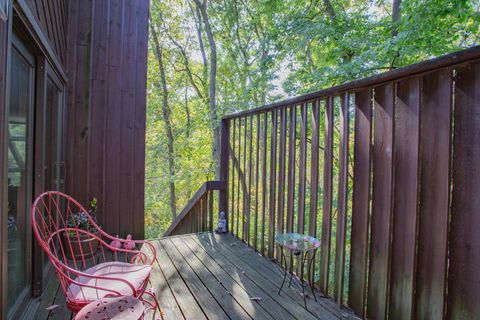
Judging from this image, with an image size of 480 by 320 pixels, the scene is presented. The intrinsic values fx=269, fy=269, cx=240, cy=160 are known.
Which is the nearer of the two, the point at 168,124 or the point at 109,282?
the point at 109,282

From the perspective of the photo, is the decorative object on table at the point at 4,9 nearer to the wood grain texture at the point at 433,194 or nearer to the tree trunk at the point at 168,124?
the wood grain texture at the point at 433,194

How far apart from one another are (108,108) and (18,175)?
1643 mm

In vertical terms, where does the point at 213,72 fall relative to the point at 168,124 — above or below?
above

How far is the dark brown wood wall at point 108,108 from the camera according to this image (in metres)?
2.97

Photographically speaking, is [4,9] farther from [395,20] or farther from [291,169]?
[395,20]

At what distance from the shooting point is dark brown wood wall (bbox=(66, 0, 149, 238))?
2.97 meters

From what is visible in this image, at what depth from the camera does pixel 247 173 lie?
126 inches

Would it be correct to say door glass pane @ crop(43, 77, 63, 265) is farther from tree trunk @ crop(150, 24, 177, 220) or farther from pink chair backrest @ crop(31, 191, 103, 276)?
tree trunk @ crop(150, 24, 177, 220)

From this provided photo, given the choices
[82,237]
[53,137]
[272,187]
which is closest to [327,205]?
[272,187]

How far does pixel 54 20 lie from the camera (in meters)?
2.29

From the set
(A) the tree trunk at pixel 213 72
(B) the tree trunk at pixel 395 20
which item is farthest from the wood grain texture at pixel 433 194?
(A) the tree trunk at pixel 213 72

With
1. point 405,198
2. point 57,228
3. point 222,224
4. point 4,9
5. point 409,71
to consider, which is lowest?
point 222,224

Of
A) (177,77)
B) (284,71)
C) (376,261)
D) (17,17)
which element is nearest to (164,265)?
(376,261)

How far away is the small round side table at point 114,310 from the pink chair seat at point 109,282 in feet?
0.20
